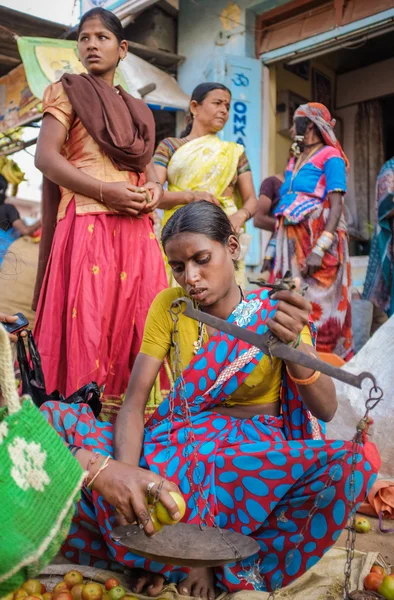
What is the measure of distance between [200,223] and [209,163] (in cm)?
224

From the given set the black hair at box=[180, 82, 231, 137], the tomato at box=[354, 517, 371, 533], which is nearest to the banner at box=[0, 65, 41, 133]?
the black hair at box=[180, 82, 231, 137]

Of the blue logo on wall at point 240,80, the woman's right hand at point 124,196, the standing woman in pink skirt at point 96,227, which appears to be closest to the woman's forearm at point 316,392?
the standing woman in pink skirt at point 96,227

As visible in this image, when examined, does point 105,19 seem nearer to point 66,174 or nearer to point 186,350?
point 66,174

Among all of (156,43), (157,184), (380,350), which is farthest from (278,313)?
(156,43)

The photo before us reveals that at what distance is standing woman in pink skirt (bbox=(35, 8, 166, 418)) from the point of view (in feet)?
10.9

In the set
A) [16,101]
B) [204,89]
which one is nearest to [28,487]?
[204,89]

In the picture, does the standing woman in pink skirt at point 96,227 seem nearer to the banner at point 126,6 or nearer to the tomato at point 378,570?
the tomato at point 378,570

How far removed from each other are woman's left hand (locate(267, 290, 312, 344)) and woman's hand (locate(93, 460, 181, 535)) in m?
0.56

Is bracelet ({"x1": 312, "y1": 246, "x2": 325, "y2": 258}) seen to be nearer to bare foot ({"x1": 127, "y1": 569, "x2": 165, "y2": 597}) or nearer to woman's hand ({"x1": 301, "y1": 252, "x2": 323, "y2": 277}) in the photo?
woman's hand ({"x1": 301, "y1": 252, "x2": 323, "y2": 277})

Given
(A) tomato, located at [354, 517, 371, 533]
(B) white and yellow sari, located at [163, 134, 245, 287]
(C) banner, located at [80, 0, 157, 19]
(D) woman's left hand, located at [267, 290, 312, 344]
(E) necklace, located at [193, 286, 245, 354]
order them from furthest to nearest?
(C) banner, located at [80, 0, 157, 19]
(B) white and yellow sari, located at [163, 134, 245, 287]
(A) tomato, located at [354, 517, 371, 533]
(E) necklace, located at [193, 286, 245, 354]
(D) woman's left hand, located at [267, 290, 312, 344]

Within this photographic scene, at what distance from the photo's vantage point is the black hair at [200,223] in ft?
8.05

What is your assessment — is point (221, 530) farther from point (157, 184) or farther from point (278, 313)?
point (157, 184)

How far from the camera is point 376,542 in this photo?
294 centimetres

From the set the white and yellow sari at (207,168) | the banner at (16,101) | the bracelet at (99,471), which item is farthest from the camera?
the banner at (16,101)
